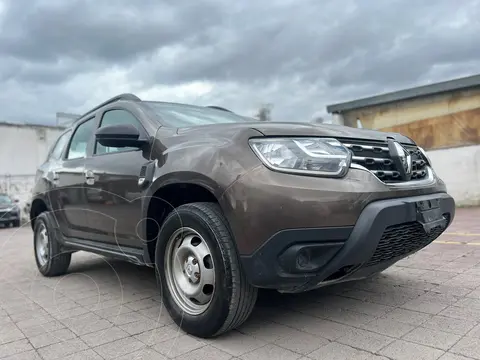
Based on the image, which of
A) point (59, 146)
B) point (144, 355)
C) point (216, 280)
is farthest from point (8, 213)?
point (216, 280)

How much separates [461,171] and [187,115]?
1086 cm

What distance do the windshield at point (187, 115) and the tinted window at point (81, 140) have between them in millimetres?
1055

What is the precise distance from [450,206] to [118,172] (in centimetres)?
258

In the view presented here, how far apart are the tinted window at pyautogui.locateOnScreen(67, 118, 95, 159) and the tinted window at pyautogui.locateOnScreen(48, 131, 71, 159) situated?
0.26 m

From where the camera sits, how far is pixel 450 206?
307 centimetres

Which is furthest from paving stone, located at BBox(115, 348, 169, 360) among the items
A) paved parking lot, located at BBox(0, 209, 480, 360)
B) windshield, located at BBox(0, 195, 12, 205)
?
windshield, located at BBox(0, 195, 12, 205)

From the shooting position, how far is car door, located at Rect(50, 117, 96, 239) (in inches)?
167

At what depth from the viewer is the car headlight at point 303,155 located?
2.45 meters

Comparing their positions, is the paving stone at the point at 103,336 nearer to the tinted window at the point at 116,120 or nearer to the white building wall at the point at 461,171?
the tinted window at the point at 116,120

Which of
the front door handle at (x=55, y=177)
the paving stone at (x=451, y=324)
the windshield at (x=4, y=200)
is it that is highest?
the front door handle at (x=55, y=177)

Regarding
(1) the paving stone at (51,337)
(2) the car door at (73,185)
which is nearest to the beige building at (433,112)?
(2) the car door at (73,185)

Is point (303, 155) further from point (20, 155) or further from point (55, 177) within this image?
point (20, 155)

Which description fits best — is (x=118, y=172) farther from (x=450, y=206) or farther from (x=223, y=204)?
(x=450, y=206)

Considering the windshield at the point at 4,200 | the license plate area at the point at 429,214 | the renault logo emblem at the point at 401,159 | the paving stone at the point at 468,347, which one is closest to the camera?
the paving stone at the point at 468,347
